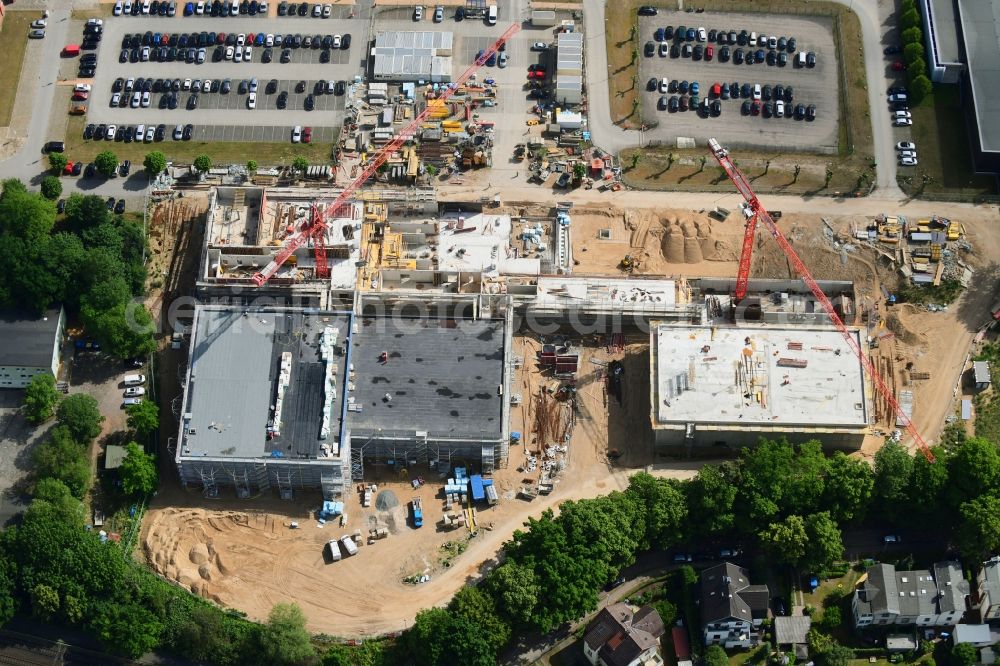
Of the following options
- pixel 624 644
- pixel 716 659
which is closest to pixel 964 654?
pixel 716 659

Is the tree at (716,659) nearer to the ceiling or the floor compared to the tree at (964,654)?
nearer to the floor

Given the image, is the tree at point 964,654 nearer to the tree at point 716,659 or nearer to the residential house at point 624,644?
the tree at point 716,659

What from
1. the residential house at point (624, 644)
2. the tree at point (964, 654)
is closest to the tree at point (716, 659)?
the residential house at point (624, 644)

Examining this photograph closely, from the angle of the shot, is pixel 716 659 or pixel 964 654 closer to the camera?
pixel 964 654

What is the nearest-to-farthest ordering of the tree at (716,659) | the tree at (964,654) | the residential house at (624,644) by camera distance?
the residential house at (624,644) → the tree at (964,654) → the tree at (716,659)

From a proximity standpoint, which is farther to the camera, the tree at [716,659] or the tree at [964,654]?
the tree at [716,659]

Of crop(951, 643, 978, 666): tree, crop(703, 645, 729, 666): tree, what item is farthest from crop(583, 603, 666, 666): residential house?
crop(951, 643, 978, 666): tree

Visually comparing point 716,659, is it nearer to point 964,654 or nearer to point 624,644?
point 624,644

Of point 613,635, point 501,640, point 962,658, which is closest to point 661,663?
point 613,635

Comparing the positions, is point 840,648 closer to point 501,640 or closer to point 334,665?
point 501,640

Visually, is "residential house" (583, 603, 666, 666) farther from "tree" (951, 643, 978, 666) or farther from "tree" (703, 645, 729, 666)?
"tree" (951, 643, 978, 666)
